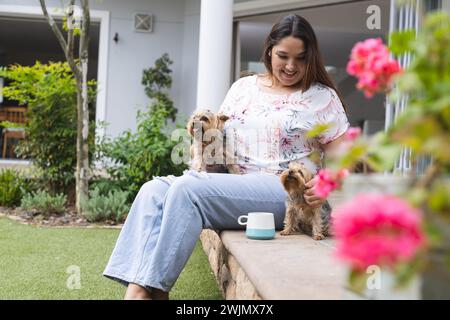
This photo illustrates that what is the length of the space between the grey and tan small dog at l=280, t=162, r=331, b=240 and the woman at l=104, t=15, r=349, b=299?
5 centimetres

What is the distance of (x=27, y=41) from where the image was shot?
564 inches

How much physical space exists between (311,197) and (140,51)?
6.81 m

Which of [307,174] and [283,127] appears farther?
[283,127]

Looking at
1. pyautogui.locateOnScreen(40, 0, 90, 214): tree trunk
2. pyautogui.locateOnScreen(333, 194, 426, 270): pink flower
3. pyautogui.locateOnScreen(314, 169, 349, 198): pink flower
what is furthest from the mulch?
pyautogui.locateOnScreen(333, 194, 426, 270): pink flower

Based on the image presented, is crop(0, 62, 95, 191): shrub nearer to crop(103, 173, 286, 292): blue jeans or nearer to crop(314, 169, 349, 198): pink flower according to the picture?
crop(103, 173, 286, 292): blue jeans

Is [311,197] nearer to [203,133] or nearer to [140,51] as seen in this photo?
[203,133]

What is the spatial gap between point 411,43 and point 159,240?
4.59ft

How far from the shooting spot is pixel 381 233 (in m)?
0.81

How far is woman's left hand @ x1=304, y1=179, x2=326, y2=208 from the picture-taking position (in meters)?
2.48

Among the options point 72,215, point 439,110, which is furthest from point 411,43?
point 72,215

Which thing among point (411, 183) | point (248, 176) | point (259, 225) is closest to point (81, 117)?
point (248, 176)

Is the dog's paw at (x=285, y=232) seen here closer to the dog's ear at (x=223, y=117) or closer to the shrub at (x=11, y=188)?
the dog's ear at (x=223, y=117)

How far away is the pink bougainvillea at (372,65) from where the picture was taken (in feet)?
3.65

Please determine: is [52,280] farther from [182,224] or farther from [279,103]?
[279,103]
